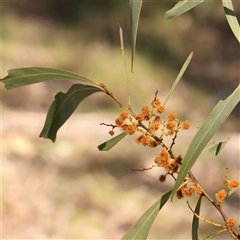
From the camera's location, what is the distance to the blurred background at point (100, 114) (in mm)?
1007

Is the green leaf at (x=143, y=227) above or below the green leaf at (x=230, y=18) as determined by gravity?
below

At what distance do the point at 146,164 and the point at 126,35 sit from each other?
51cm

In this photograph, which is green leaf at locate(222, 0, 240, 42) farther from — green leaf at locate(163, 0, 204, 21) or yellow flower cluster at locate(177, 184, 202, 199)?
yellow flower cluster at locate(177, 184, 202, 199)

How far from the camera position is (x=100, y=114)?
1317 millimetres

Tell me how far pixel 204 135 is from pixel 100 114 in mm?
929

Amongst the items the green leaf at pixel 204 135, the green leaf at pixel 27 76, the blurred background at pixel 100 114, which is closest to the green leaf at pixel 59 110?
the green leaf at pixel 27 76

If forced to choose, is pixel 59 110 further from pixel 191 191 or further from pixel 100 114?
pixel 100 114

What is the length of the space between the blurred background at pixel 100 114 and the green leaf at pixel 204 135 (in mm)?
591

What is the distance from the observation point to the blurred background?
1.01 metres

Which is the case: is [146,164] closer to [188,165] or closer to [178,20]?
[178,20]

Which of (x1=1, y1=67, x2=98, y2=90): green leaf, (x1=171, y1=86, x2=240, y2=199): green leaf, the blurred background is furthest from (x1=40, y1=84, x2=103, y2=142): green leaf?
the blurred background

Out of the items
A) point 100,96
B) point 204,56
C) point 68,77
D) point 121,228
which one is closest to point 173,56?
point 204,56

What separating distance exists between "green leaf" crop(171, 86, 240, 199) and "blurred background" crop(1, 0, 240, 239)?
0.59 metres

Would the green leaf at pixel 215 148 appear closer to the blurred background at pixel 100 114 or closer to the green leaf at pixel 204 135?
the green leaf at pixel 204 135
